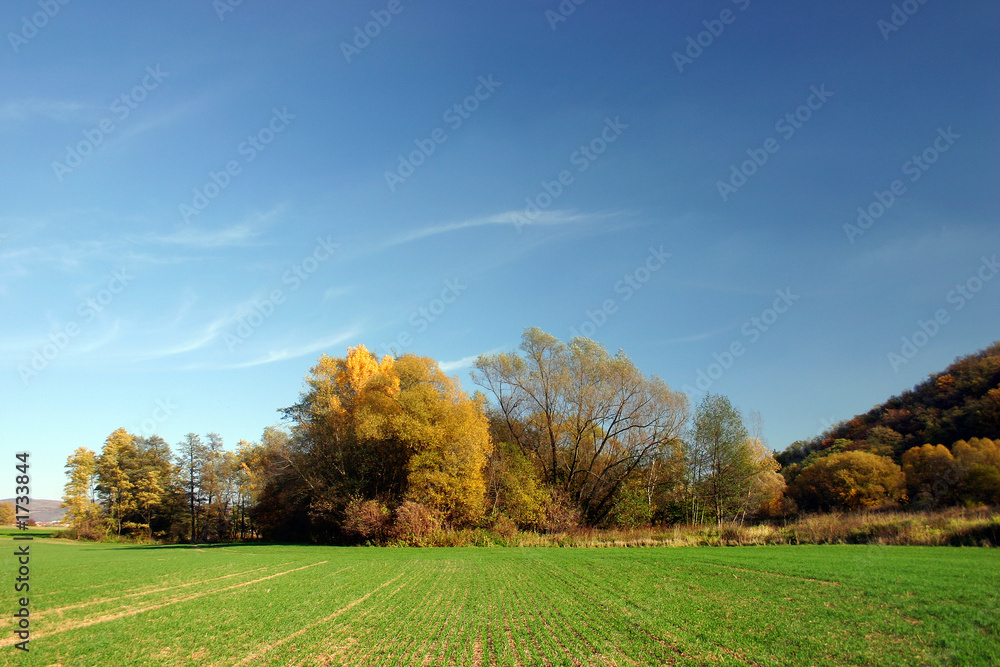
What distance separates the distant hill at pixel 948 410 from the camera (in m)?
65.4

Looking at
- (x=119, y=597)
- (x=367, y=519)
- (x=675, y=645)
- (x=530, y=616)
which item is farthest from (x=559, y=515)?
(x=675, y=645)

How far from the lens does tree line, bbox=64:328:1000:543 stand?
4125 cm

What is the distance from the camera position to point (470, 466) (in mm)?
40812

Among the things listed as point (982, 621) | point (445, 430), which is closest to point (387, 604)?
point (982, 621)

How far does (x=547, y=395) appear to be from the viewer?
51625mm

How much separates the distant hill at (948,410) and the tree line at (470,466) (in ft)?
23.9

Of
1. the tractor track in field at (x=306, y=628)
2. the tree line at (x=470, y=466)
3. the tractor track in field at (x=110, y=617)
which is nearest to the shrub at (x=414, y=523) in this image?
the tree line at (x=470, y=466)

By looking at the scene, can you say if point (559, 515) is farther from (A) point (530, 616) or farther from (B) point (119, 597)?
(B) point (119, 597)

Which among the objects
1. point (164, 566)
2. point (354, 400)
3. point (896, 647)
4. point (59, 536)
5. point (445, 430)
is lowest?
point (59, 536)

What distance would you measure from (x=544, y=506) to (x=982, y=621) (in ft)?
→ 122

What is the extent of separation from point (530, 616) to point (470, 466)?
2875 centimetres

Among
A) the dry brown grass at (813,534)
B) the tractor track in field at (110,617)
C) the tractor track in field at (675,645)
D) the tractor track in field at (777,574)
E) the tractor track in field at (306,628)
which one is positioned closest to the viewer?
the tractor track in field at (675,645)

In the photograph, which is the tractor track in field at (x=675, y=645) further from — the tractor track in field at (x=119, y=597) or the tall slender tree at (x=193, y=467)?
the tall slender tree at (x=193, y=467)

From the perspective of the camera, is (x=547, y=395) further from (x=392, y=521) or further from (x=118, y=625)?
(x=118, y=625)
